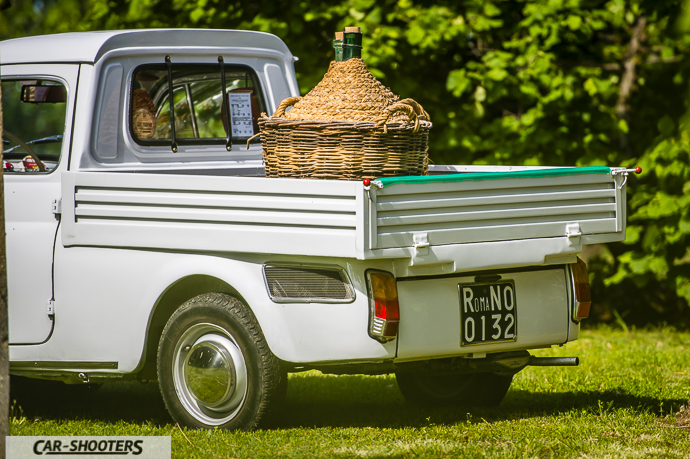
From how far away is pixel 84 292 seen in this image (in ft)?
14.5

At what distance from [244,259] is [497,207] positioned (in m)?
1.17

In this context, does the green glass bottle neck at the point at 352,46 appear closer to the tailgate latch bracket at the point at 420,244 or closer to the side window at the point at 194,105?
the side window at the point at 194,105

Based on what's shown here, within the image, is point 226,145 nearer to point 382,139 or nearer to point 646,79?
point 382,139

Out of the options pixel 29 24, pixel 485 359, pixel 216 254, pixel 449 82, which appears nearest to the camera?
pixel 216 254

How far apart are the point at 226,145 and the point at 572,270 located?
2204mm

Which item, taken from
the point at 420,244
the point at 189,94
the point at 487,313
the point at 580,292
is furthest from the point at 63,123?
the point at 580,292

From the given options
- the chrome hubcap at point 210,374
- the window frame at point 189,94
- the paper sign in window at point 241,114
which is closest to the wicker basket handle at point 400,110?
the window frame at point 189,94

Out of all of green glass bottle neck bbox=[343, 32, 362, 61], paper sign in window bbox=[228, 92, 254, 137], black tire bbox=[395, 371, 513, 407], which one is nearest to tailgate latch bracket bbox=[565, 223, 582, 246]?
black tire bbox=[395, 371, 513, 407]

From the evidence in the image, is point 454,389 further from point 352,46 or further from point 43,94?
point 43,94

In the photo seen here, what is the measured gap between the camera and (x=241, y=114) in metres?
5.60

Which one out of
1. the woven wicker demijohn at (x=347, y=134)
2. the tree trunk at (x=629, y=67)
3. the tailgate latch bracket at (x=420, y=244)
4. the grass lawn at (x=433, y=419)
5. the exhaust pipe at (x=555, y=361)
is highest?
the tree trunk at (x=629, y=67)

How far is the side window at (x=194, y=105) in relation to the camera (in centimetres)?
507

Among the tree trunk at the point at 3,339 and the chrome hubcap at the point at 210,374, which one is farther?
the chrome hubcap at the point at 210,374

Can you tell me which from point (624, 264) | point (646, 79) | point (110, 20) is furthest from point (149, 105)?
point (646, 79)
